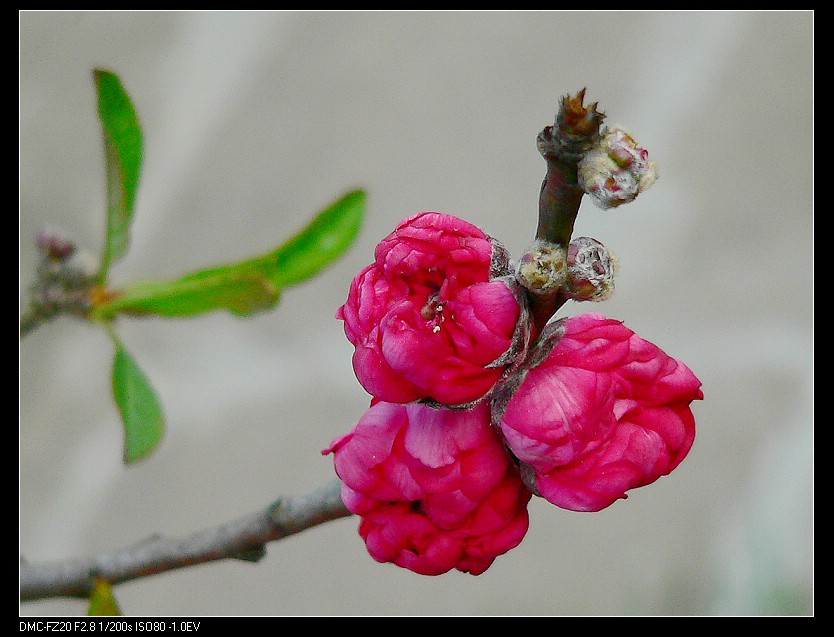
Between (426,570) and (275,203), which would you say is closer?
(426,570)

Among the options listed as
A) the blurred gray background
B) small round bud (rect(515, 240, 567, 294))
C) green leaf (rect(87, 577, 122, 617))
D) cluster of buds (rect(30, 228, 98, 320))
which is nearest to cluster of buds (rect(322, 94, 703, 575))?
small round bud (rect(515, 240, 567, 294))

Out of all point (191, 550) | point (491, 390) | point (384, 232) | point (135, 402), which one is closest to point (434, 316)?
point (491, 390)

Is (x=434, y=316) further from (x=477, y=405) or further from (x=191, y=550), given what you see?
(x=191, y=550)

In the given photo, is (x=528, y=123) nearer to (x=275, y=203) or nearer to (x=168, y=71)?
(x=275, y=203)

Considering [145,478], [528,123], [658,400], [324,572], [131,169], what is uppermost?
[528,123]

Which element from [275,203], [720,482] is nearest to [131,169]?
[275,203]

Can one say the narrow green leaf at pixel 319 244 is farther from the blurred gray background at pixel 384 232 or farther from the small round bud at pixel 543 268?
the blurred gray background at pixel 384 232
